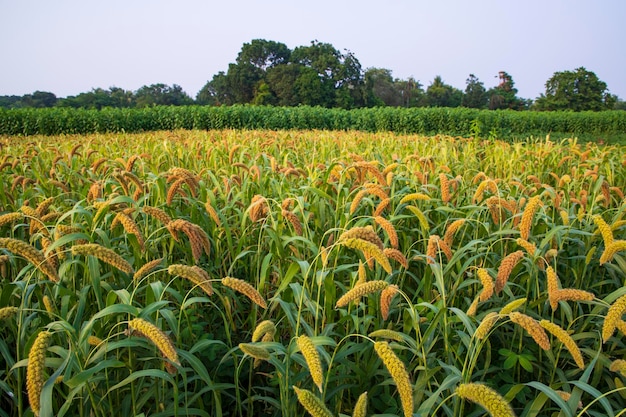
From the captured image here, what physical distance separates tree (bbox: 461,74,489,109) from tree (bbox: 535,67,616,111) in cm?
1125

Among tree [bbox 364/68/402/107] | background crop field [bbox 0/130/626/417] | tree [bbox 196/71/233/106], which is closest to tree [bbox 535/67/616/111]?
tree [bbox 364/68/402/107]

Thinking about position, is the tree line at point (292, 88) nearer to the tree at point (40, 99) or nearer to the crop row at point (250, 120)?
the tree at point (40, 99)

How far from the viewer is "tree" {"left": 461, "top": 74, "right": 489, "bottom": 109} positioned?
8544cm

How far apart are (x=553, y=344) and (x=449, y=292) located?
0.44 m

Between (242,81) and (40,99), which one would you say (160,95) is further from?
(40,99)

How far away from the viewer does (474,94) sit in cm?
8650

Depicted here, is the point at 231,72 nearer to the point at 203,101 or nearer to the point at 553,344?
the point at 203,101

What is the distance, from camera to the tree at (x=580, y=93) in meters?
73.9

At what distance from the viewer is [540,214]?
→ 2414mm

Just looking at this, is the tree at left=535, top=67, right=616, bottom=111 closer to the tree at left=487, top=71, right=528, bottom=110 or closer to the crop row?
the tree at left=487, top=71, right=528, bottom=110

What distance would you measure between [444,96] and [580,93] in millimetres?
22090

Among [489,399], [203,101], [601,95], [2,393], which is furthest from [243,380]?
[601,95]

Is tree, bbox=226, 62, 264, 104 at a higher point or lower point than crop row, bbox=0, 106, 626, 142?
higher

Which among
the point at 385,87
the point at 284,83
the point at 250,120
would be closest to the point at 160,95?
the point at 284,83
